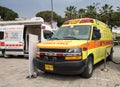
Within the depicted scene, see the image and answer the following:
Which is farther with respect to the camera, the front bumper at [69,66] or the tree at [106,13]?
the tree at [106,13]

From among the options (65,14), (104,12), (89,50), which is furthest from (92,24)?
(65,14)

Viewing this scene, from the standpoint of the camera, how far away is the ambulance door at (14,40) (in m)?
15.5

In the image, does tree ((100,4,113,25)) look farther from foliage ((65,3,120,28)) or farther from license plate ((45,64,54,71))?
license plate ((45,64,54,71))

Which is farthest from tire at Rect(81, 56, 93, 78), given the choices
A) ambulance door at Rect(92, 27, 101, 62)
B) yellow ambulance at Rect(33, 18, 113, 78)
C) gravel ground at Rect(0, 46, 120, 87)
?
ambulance door at Rect(92, 27, 101, 62)

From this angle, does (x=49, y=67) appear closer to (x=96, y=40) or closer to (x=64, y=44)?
(x=64, y=44)

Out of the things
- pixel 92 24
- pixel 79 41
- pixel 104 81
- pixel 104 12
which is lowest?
pixel 104 81

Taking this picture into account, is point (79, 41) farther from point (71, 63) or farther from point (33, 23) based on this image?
point (33, 23)

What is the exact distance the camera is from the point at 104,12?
66312 mm

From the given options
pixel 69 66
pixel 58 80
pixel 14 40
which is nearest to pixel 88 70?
pixel 69 66

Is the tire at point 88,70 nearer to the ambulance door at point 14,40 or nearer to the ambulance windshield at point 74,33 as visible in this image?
the ambulance windshield at point 74,33

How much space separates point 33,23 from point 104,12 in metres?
53.4

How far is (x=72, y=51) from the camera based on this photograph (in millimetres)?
7805

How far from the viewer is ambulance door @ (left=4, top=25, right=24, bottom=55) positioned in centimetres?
1545

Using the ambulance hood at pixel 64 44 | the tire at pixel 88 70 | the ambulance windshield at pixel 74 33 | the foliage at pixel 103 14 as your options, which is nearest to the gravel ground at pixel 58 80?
the tire at pixel 88 70
